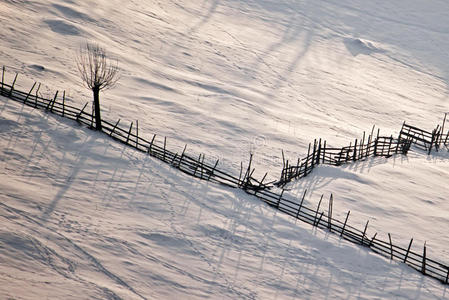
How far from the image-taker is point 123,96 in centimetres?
1817

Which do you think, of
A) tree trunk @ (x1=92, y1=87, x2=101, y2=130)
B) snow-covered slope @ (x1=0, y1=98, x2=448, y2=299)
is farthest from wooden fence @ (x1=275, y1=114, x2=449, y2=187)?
tree trunk @ (x1=92, y1=87, x2=101, y2=130)

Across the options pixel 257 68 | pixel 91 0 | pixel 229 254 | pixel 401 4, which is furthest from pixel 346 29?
pixel 229 254

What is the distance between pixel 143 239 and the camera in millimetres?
9453

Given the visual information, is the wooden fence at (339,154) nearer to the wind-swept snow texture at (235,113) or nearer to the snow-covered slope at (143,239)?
the wind-swept snow texture at (235,113)

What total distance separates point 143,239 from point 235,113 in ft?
35.3

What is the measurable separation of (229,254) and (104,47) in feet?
47.4

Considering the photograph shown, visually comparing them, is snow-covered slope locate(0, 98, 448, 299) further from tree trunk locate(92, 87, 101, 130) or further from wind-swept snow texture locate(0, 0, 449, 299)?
tree trunk locate(92, 87, 101, 130)

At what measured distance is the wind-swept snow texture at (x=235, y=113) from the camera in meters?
9.10

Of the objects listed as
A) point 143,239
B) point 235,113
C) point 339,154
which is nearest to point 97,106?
point 143,239

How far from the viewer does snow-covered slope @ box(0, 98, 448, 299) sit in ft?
27.3

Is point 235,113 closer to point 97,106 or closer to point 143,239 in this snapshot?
point 97,106

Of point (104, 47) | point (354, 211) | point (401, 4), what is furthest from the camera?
point (401, 4)

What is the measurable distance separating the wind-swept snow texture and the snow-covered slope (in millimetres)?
41

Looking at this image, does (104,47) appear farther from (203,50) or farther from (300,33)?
(300,33)
